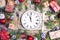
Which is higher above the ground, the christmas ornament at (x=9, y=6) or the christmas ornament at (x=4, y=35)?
the christmas ornament at (x=9, y=6)

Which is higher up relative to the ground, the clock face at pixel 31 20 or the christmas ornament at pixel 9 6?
the christmas ornament at pixel 9 6

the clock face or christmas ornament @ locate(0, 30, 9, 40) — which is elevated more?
the clock face

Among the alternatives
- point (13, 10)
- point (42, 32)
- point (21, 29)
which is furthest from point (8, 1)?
point (42, 32)

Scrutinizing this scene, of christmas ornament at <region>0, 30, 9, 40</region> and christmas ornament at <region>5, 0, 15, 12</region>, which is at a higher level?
christmas ornament at <region>5, 0, 15, 12</region>

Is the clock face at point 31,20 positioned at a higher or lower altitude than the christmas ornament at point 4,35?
higher

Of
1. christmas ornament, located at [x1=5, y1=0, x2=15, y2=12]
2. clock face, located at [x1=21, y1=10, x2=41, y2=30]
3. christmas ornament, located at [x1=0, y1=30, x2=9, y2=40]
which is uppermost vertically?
christmas ornament, located at [x1=5, y1=0, x2=15, y2=12]

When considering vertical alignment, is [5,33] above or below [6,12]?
below

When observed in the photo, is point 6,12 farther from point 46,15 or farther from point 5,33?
point 46,15

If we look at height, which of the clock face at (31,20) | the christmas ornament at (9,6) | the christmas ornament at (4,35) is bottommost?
the christmas ornament at (4,35)
